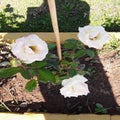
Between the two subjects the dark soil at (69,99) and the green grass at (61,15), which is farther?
the green grass at (61,15)

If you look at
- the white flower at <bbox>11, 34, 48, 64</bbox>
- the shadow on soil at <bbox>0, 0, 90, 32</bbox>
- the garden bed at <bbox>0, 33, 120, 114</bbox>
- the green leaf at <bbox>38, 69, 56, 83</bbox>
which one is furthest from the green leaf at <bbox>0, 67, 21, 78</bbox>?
the shadow on soil at <bbox>0, 0, 90, 32</bbox>

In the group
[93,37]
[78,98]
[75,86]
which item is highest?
[93,37]

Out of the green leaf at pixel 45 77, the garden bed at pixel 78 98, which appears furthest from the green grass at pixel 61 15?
the green leaf at pixel 45 77

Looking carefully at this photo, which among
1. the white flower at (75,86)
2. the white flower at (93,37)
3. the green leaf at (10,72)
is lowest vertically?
the white flower at (75,86)

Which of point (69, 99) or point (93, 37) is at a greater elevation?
point (93, 37)

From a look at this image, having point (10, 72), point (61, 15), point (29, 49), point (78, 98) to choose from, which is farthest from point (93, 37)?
point (61, 15)

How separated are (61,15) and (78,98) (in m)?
1.23

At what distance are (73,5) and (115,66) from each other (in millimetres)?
1133

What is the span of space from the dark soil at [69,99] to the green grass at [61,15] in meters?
0.68

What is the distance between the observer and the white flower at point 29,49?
7.16 ft

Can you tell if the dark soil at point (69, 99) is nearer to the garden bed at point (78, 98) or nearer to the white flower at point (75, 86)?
the garden bed at point (78, 98)

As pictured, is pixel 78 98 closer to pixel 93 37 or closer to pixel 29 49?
pixel 93 37

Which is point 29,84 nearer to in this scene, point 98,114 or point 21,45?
point 21,45

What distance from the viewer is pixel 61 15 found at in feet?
12.7
